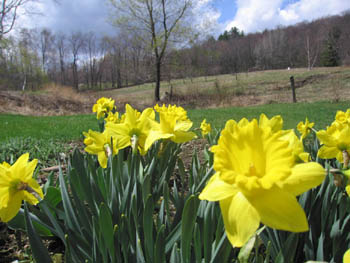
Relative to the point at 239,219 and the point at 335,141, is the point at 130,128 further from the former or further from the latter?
the point at 335,141

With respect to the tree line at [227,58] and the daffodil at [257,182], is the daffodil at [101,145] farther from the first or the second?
the tree line at [227,58]

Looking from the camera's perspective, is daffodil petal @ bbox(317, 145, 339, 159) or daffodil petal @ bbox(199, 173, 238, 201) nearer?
daffodil petal @ bbox(199, 173, 238, 201)

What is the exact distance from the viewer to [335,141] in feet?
2.93

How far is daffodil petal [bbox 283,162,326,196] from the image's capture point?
0.43m

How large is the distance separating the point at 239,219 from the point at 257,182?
3.2 inches

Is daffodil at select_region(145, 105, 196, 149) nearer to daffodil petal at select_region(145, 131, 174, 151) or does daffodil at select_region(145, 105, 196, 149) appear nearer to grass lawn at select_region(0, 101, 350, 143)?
daffodil petal at select_region(145, 131, 174, 151)

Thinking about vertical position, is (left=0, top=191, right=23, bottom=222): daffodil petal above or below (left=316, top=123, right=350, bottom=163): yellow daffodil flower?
below

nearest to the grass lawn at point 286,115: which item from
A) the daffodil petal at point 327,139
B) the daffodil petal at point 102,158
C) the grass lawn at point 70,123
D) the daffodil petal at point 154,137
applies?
the grass lawn at point 70,123

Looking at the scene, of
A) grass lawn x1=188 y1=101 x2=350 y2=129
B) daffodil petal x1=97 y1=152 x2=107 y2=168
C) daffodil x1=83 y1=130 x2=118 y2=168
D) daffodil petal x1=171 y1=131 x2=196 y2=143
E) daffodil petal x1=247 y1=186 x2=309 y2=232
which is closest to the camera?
daffodil petal x1=247 y1=186 x2=309 y2=232

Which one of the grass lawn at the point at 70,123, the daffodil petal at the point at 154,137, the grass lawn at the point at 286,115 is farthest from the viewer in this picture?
the grass lawn at the point at 286,115

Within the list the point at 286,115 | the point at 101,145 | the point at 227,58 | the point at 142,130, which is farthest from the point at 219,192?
the point at 227,58

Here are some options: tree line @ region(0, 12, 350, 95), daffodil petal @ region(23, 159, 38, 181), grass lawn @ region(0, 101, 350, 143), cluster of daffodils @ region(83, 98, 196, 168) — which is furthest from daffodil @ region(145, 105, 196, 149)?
tree line @ region(0, 12, 350, 95)

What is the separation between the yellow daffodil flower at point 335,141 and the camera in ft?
2.80

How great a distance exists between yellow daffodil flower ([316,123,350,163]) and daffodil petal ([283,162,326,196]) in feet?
1.69
